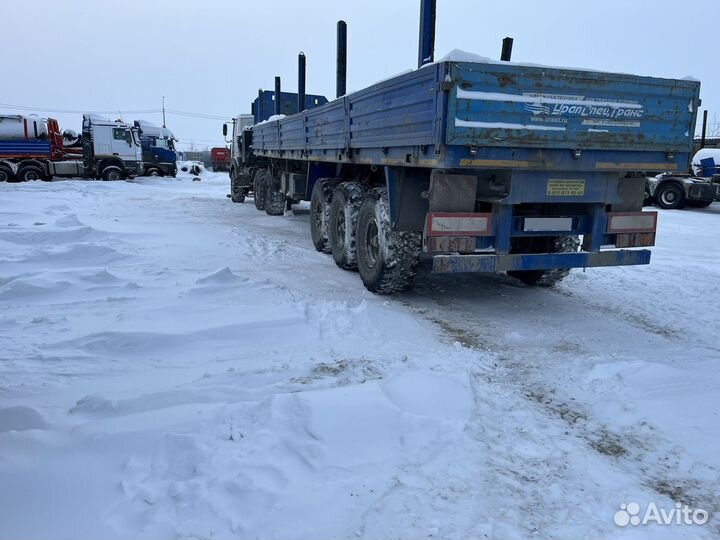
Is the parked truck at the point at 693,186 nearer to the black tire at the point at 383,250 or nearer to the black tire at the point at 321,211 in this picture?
the black tire at the point at 321,211

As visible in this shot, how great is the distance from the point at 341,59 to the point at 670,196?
13725mm

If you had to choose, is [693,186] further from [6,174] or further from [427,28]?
[6,174]

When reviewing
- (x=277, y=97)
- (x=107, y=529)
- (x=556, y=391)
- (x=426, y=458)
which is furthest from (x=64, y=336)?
(x=277, y=97)

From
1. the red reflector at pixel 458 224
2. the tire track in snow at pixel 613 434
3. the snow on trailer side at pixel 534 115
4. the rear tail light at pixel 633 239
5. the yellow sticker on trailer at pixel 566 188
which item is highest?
the snow on trailer side at pixel 534 115

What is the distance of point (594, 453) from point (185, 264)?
569 centimetres

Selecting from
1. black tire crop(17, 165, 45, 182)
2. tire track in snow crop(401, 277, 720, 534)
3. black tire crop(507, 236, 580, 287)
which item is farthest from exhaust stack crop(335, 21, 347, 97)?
black tire crop(17, 165, 45, 182)

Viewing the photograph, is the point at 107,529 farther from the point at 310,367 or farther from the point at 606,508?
the point at 606,508

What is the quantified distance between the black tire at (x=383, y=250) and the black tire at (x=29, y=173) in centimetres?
2548

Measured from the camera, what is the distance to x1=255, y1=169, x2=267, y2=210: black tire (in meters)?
15.4

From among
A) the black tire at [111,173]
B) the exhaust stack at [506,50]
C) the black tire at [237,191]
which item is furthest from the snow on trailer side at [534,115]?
the black tire at [111,173]

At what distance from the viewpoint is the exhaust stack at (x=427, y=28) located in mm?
6234

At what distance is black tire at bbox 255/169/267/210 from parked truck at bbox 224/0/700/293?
9.11 meters

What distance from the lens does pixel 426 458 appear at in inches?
117

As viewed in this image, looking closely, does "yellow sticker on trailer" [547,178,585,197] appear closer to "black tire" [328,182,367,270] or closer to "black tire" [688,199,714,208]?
"black tire" [328,182,367,270]
